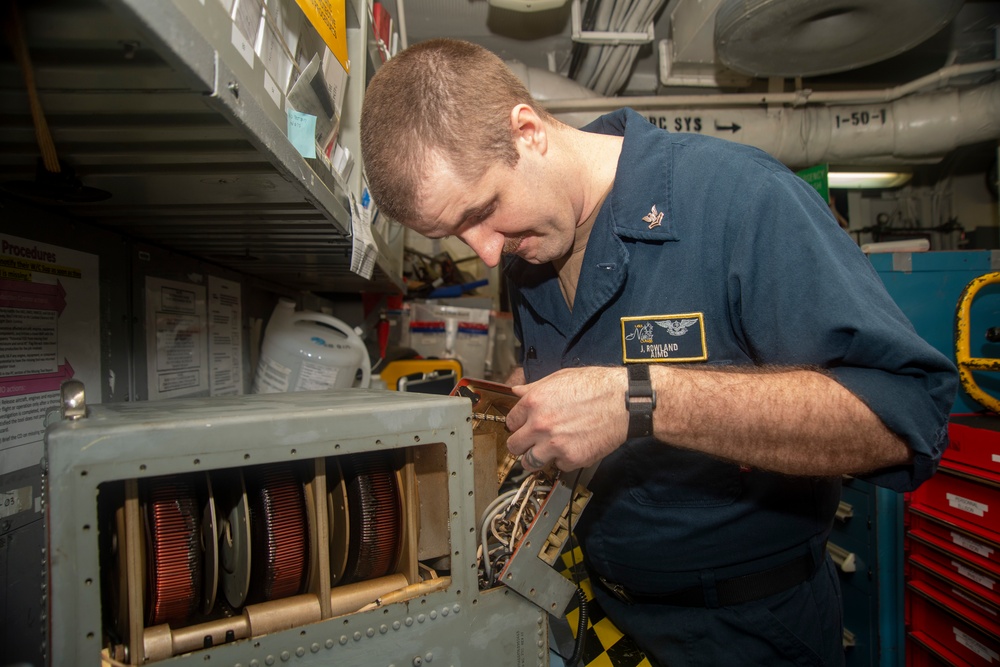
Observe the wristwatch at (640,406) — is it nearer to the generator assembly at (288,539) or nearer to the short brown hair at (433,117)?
the generator assembly at (288,539)

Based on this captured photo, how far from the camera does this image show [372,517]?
3.03ft

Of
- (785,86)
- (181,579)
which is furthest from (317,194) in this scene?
(785,86)

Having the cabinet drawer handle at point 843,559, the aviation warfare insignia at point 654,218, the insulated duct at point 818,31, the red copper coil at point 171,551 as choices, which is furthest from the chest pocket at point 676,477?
the insulated duct at point 818,31

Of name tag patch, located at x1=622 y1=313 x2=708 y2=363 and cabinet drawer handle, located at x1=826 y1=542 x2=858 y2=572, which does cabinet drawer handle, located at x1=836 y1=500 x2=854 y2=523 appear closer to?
cabinet drawer handle, located at x1=826 y1=542 x2=858 y2=572

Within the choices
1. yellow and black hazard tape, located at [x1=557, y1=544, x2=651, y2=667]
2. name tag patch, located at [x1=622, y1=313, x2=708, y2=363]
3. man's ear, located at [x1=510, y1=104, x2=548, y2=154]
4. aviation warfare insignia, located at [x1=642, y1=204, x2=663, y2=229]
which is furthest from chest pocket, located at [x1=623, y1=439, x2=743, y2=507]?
man's ear, located at [x1=510, y1=104, x2=548, y2=154]

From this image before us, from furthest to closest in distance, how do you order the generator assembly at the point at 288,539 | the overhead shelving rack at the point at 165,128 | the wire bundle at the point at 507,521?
the wire bundle at the point at 507,521 < the generator assembly at the point at 288,539 < the overhead shelving rack at the point at 165,128

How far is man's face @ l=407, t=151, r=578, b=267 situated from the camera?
1.06 meters

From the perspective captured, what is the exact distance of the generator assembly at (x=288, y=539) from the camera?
0.61 m

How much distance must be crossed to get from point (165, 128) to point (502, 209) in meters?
0.63

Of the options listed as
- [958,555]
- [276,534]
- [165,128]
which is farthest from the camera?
[958,555]

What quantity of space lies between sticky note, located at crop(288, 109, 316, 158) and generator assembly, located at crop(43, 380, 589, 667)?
47 cm

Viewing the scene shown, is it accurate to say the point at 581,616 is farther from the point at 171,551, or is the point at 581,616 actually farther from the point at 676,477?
the point at 171,551

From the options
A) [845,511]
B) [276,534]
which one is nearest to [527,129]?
[276,534]

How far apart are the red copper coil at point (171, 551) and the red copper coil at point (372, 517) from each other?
0.25 m
